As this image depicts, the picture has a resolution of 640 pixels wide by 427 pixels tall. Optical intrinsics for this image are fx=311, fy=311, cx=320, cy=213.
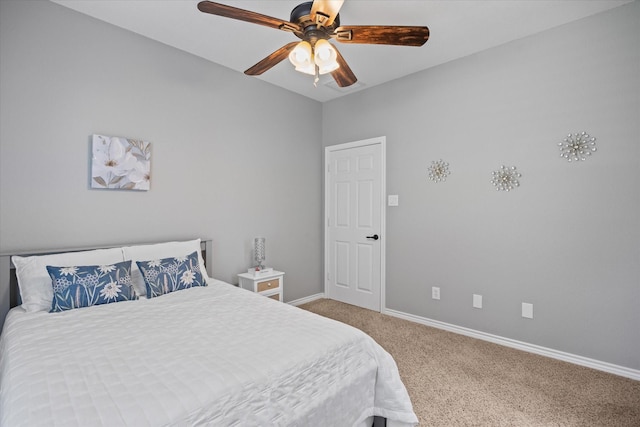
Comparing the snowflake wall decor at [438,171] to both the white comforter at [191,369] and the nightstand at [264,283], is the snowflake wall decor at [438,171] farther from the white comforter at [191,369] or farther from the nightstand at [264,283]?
the white comforter at [191,369]

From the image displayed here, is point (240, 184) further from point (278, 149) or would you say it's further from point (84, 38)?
point (84, 38)

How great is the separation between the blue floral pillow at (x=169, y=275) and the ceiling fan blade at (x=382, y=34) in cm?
203

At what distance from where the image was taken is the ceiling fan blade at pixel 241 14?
1.67 m

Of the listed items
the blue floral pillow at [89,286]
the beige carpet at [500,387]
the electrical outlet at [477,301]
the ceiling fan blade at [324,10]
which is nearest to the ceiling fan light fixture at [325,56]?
the ceiling fan blade at [324,10]

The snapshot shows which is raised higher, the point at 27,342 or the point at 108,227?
the point at 108,227

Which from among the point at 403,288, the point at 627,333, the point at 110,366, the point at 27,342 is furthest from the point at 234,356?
the point at 627,333

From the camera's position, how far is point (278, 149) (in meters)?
3.94

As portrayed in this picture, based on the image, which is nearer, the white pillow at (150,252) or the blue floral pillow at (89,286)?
the blue floral pillow at (89,286)

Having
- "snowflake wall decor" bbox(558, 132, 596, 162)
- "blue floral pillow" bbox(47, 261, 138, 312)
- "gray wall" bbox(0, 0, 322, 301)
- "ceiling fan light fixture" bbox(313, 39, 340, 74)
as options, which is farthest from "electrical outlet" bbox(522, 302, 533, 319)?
"blue floral pillow" bbox(47, 261, 138, 312)

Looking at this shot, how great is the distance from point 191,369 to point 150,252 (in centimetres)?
162

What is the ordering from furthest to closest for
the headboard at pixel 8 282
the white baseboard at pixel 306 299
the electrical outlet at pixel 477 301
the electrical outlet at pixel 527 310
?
the white baseboard at pixel 306 299, the electrical outlet at pixel 477 301, the electrical outlet at pixel 527 310, the headboard at pixel 8 282

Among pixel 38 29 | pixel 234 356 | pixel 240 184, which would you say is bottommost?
pixel 234 356

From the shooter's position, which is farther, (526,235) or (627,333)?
(526,235)

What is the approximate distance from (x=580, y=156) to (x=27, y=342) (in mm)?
3823
